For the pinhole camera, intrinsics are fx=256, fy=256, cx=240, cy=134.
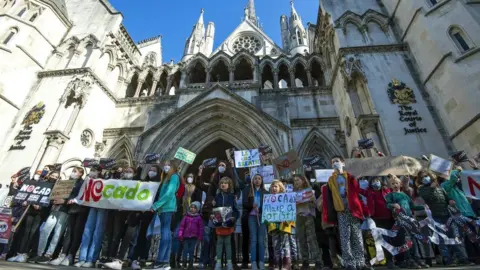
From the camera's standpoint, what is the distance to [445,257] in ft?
17.9

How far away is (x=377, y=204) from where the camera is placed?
5.63 metres

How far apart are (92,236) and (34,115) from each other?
11.2 m

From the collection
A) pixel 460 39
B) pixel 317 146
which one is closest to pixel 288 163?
pixel 317 146

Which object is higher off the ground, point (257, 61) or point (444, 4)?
point (257, 61)

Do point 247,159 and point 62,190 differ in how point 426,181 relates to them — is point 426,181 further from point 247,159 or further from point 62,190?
point 62,190

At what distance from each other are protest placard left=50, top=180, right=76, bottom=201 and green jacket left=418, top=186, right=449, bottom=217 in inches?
327

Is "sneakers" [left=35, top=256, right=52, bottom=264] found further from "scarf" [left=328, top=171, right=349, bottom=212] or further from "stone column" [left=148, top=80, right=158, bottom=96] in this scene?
"stone column" [left=148, top=80, right=158, bottom=96]

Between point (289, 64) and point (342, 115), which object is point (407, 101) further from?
point (289, 64)

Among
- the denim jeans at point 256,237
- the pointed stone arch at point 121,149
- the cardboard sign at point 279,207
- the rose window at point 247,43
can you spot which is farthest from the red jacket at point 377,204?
the rose window at point 247,43

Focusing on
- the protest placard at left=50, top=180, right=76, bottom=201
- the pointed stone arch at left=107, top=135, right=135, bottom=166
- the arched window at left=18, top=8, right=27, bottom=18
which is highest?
the arched window at left=18, top=8, right=27, bottom=18

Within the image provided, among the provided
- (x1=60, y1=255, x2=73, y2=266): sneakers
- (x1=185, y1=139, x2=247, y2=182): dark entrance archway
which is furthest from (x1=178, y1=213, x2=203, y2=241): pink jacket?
(x1=185, y1=139, x2=247, y2=182): dark entrance archway

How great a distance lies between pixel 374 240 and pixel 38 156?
45.2 ft

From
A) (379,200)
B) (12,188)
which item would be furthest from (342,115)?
(12,188)

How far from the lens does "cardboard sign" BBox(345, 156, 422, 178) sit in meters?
7.51
